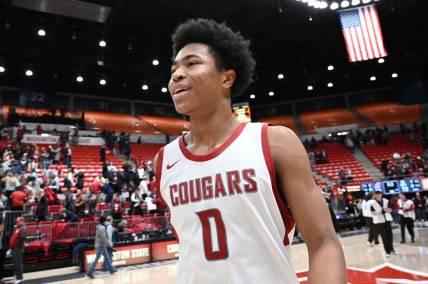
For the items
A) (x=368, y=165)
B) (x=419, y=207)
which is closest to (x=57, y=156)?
(x=419, y=207)

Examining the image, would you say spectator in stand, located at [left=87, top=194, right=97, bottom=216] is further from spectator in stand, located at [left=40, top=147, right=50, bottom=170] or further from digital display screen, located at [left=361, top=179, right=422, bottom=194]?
digital display screen, located at [left=361, top=179, right=422, bottom=194]

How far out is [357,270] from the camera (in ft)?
23.9

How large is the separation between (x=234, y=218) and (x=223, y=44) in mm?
766

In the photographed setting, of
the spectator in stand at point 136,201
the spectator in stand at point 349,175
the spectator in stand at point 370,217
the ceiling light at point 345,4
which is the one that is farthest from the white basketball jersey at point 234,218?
the spectator in stand at point 349,175

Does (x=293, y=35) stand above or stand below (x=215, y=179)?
above

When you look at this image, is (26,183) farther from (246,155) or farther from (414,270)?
(246,155)

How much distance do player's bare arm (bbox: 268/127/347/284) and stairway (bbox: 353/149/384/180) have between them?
2095 centimetres

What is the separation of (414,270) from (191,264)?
7.14m

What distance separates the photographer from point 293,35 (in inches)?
713

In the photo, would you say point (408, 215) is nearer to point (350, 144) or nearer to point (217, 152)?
point (217, 152)

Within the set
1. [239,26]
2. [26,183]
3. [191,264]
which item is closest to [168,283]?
[191,264]

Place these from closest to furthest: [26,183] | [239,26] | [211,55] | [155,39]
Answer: [211,55] → [26,183] → [239,26] → [155,39]

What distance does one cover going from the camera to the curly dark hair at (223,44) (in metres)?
1.55

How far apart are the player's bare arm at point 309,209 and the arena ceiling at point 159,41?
13.3 meters
